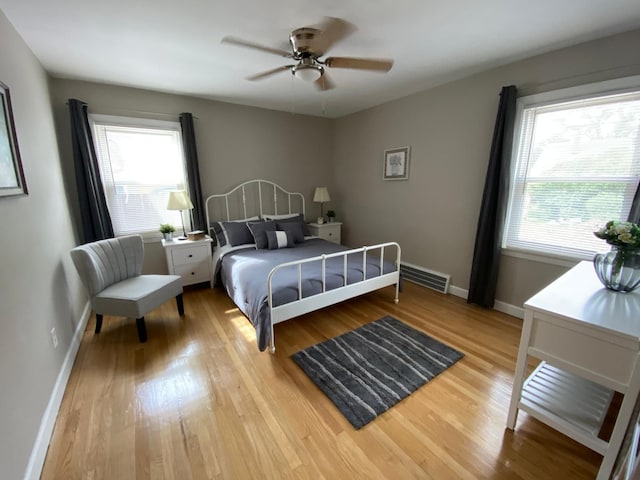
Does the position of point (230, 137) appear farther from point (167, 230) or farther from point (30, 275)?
point (30, 275)

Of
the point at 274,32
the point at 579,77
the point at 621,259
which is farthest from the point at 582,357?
the point at 274,32

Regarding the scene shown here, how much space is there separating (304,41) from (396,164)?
2203mm

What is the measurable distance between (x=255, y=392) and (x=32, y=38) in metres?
3.11

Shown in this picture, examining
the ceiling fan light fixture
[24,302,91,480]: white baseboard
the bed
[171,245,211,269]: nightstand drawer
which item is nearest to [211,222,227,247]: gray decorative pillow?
the bed

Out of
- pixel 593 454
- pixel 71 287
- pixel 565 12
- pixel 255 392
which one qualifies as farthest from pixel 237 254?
pixel 565 12

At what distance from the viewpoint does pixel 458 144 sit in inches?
119

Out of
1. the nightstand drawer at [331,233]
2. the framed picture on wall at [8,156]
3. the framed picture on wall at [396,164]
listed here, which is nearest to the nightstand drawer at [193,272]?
the framed picture on wall at [8,156]

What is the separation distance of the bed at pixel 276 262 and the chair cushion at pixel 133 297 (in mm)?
656

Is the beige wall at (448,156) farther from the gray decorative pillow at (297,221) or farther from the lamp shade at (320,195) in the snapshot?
the gray decorative pillow at (297,221)

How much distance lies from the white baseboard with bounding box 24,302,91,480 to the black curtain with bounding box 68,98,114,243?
120 centimetres

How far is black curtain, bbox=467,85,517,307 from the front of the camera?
2523 millimetres

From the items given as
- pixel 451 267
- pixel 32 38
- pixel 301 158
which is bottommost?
pixel 451 267

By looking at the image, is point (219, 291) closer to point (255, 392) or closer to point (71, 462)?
point (255, 392)

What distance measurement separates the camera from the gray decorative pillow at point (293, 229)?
3637mm
